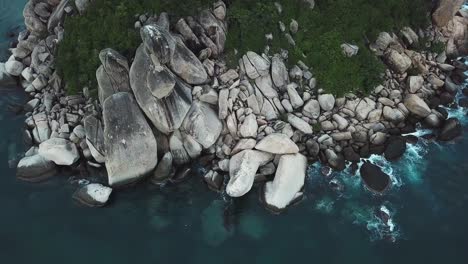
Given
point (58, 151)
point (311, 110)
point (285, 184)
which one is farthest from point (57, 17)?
point (285, 184)

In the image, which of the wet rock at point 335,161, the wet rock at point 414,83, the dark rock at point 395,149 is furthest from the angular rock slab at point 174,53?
the wet rock at point 414,83

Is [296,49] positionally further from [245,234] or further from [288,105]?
[245,234]

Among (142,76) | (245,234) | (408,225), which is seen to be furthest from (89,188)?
(408,225)

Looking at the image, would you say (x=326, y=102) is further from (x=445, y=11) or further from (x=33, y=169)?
(x=33, y=169)

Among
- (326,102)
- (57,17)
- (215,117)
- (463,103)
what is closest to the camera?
(215,117)

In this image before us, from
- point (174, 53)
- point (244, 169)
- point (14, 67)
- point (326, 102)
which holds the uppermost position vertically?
point (174, 53)

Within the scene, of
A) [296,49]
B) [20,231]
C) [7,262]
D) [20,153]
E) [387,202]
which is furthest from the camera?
[296,49]

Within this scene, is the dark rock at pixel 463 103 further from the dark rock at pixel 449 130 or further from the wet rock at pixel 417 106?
the wet rock at pixel 417 106
